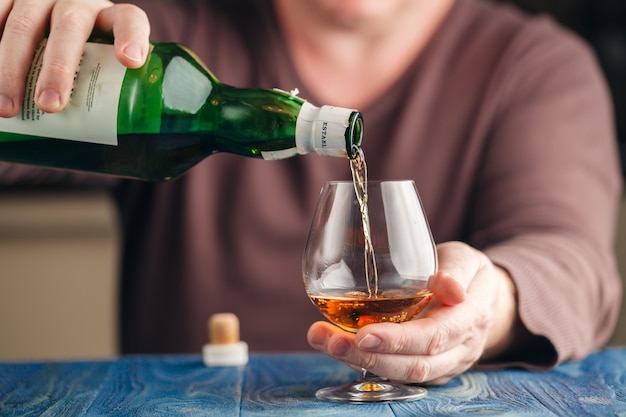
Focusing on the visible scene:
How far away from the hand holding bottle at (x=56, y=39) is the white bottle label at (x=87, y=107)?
0.01 metres

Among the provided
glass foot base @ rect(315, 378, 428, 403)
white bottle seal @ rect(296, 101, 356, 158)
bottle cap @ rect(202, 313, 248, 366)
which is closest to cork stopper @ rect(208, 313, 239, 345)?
bottle cap @ rect(202, 313, 248, 366)

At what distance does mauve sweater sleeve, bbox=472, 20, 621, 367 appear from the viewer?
3.57ft

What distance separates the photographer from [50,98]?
2.74 ft

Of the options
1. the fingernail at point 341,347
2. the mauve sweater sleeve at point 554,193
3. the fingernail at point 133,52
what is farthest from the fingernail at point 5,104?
the mauve sweater sleeve at point 554,193

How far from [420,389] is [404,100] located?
814 millimetres

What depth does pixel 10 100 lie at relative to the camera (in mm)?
863

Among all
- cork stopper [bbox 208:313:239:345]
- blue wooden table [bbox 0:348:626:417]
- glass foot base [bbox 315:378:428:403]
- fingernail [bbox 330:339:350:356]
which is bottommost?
blue wooden table [bbox 0:348:626:417]

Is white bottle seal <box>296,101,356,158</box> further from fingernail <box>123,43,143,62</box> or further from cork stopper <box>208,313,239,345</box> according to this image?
cork stopper <box>208,313,239,345</box>

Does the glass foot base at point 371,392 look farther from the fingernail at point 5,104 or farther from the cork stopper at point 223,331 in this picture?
the fingernail at point 5,104

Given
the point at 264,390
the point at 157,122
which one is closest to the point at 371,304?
the point at 264,390

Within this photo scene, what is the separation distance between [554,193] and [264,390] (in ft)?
2.09

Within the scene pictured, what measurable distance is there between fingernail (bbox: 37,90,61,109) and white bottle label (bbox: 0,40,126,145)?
0.03 metres

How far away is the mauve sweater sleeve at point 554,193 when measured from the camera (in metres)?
1.09

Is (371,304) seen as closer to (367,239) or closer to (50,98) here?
(367,239)
